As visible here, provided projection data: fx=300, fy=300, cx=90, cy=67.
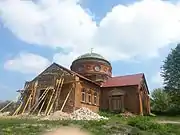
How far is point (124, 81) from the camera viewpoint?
4547cm

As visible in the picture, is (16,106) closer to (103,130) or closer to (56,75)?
(56,75)

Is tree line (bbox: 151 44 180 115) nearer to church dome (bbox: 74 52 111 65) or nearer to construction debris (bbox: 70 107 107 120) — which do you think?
church dome (bbox: 74 52 111 65)

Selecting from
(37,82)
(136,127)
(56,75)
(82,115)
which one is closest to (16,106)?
(37,82)

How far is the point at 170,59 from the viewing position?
50.5 metres

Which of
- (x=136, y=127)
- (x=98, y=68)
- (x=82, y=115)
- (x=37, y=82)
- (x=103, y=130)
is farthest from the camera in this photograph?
(x=98, y=68)

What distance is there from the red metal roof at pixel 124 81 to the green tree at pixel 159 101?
14.9 meters

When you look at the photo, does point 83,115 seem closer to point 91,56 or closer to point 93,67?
point 93,67

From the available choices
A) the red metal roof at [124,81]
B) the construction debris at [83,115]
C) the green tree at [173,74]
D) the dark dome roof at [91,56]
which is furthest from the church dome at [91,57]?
the construction debris at [83,115]

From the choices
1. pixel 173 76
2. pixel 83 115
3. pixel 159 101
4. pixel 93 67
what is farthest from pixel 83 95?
pixel 159 101

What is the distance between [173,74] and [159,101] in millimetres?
14557

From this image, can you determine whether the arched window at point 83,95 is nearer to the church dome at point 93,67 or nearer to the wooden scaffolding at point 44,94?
the wooden scaffolding at point 44,94

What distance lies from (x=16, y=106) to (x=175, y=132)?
81.9 ft

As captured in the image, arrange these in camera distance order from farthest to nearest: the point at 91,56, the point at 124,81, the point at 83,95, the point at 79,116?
the point at 91,56 < the point at 124,81 < the point at 83,95 < the point at 79,116

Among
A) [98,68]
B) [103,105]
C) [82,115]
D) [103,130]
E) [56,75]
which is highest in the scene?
[98,68]
